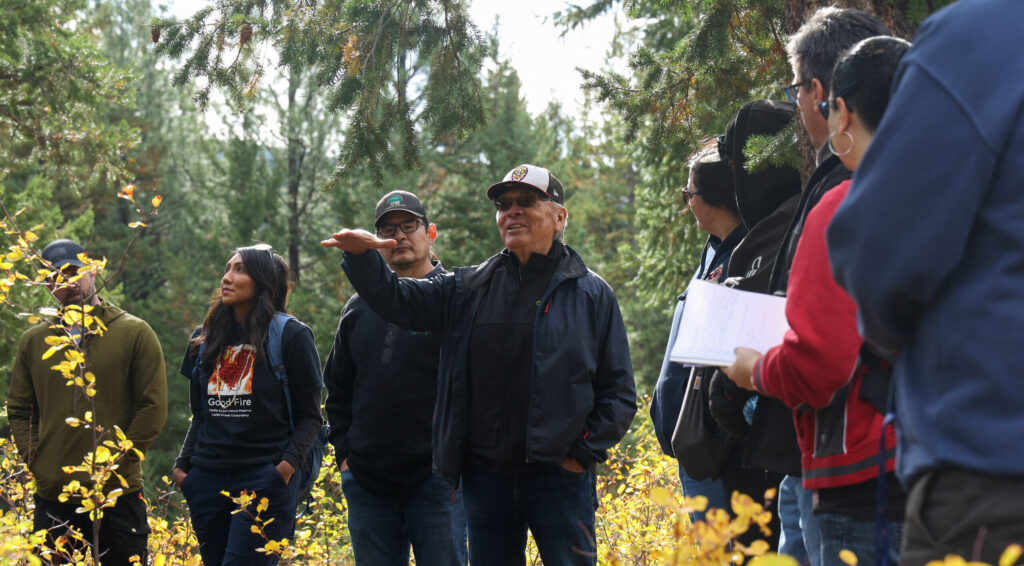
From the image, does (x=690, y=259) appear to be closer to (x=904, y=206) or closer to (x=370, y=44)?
(x=370, y=44)

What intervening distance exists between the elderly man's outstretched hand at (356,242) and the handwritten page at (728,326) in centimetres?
138

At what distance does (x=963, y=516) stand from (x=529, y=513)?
2.24 m

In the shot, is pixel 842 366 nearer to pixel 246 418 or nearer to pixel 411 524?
pixel 411 524

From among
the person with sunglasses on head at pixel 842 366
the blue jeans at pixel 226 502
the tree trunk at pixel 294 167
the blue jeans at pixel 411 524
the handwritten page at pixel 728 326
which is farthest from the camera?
the tree trunk at pixel 294 167

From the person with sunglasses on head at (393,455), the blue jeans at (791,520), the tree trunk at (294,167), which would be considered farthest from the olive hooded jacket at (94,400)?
the tree trunk at (294,167)

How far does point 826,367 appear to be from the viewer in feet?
6.31

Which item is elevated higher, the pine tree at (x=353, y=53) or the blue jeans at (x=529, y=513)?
the pine tree at (x=353, y=53)

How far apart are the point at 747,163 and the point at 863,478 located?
1692 mm

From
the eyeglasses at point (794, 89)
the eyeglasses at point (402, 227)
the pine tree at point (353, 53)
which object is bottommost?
the eyeglasses at point (402, 227)

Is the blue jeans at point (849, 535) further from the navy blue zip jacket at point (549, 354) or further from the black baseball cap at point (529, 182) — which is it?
the black baseball cap at point (529, 182)

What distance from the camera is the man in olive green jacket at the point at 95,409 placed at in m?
4.76

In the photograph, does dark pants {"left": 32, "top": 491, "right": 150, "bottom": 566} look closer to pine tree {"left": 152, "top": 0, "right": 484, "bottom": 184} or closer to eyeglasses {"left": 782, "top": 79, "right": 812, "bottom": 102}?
pine tree {"left": 152, "top": 0, "right": 484, "bottom": 184}

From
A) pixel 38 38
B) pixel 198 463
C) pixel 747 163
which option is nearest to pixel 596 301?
pixel 747 163

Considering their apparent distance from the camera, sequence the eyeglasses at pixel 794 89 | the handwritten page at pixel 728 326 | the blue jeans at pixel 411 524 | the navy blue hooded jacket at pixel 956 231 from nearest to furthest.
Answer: the navy blue hooded jacket at pixel 956 231
the handwritten page at pixel 728 326
the eyeglasses at pixel 794 89
the blue jeans at pixel 411 524
